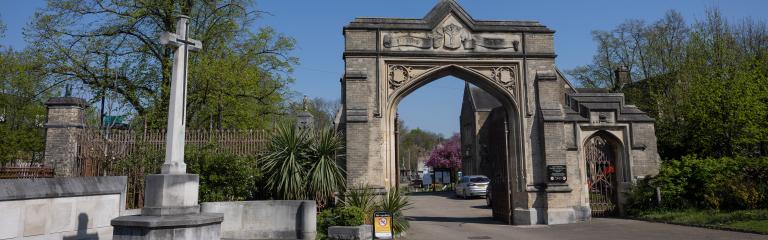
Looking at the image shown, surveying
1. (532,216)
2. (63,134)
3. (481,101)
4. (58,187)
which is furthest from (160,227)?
(481,101)

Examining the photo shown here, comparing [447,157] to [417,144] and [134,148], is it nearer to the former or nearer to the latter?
[417,144]

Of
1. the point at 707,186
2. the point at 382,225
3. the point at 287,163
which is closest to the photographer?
the point at 382,225

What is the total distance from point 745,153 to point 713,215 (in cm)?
883

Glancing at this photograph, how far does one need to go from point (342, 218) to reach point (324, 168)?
2.04 metres

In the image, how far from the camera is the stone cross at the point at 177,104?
8.49 m

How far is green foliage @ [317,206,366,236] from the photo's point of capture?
11531 millimetres

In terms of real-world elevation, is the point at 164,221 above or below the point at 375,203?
above

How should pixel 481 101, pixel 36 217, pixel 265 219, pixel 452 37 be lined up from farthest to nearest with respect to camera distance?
pixel 481 101
pixel 452 37
pixel 265 219
pixel 36 217

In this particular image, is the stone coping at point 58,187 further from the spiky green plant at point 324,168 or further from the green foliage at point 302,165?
the spiky green plant at point 324,168

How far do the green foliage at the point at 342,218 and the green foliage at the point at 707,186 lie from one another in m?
9.22

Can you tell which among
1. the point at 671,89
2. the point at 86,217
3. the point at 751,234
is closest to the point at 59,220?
the point at 86,217

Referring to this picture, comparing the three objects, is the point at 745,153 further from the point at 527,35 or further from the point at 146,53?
the point at 146,53

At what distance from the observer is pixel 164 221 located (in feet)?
24.2

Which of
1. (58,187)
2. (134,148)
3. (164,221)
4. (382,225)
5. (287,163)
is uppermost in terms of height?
(134,148)
